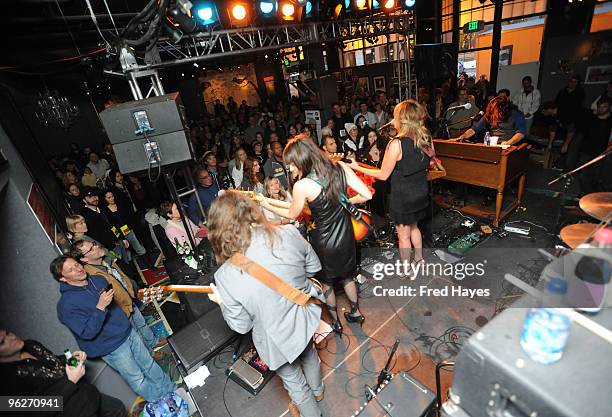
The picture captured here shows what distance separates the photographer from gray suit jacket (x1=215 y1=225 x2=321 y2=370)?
5.55ft

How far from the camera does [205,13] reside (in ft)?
14.9

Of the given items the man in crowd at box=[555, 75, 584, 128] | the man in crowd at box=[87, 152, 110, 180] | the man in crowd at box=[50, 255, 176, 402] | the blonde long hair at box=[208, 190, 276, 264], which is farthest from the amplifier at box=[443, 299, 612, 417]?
the man in crowd at box=[87, 152, 110, 180]

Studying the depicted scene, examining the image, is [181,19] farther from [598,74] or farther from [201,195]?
[598,74]

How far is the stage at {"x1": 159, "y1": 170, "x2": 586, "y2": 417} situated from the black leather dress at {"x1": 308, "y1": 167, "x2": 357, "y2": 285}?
0.73m

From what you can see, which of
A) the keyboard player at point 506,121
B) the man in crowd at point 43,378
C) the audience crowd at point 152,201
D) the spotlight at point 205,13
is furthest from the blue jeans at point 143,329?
the keyboard player at point 506,121

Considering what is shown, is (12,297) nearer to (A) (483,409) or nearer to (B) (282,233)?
(B) (282,233)

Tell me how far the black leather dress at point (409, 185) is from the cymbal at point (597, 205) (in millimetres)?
1277

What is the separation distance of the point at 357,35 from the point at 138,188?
18.1 ft

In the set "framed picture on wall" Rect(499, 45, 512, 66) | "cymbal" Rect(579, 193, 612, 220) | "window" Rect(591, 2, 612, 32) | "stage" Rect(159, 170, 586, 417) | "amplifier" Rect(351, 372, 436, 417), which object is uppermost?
"window" Rect(591, 2, 612, 32)

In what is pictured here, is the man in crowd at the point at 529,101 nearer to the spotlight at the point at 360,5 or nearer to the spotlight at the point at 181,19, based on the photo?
the spotlight at the point at 360,5

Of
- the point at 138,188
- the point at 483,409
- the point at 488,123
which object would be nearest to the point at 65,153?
the point at 138,188

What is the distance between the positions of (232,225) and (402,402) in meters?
1.41

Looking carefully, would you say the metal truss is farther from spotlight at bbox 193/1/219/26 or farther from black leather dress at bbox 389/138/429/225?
black leather dress at bbox 389/138/429/225

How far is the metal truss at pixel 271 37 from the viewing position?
4.72m
